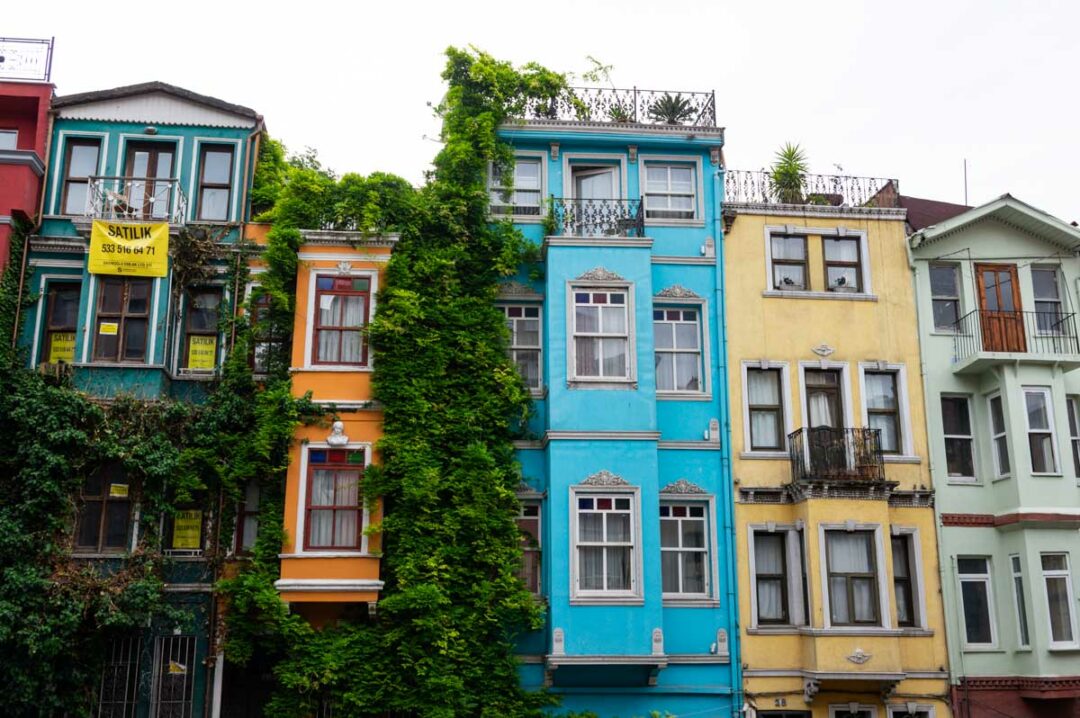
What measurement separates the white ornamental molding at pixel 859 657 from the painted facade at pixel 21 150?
58.7ft

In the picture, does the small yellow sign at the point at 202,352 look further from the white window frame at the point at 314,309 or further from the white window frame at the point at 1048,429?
the white window frame at the point at 1048,429

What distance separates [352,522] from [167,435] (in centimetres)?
388

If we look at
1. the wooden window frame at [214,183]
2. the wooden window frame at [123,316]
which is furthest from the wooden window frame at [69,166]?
the wooden window frame at [123,316]

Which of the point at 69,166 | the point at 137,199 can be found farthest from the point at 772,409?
the point at 69,166

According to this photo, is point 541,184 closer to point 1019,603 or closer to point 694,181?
point 694,181

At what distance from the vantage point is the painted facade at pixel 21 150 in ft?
68.9

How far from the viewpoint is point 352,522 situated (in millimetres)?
19969

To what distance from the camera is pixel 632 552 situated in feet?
65.3

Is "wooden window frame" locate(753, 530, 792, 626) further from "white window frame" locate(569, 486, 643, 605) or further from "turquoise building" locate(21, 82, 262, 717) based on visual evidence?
"turquoise building" locate(21, 82, 262, 717)

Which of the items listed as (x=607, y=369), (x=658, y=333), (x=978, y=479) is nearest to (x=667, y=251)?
(x=658, y=333)

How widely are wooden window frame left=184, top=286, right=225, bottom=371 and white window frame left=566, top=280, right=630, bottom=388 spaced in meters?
7.00

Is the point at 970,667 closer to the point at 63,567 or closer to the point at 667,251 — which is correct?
the point at 667,251

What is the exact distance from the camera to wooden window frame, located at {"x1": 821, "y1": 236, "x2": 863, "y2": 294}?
74.8 feet

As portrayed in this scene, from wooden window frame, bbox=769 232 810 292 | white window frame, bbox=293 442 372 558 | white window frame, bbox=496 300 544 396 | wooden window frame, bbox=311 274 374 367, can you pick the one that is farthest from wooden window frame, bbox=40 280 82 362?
wooden window frame, bbox=769 232 810 292
